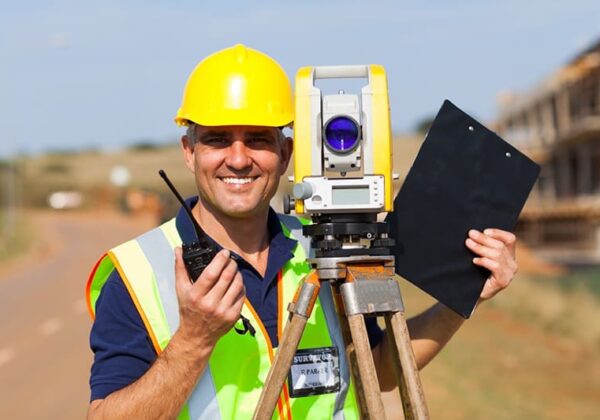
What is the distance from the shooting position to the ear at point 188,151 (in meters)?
2.87

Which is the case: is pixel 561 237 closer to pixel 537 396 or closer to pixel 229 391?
pixel 537 396

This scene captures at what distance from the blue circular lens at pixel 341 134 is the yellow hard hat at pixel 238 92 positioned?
23 centimetres

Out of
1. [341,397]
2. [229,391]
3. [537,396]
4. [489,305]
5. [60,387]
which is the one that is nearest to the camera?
[229,391]

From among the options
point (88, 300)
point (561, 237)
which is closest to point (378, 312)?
point (88, 300)

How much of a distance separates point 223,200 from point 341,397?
0.63m

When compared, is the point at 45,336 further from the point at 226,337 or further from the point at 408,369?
the point at 408,369

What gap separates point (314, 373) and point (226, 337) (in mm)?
266

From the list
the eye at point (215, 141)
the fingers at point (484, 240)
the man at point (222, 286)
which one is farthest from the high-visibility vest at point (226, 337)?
the fingers at point (484, 240)

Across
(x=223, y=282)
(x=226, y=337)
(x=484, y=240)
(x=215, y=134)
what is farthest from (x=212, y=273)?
(x=484, y=240)

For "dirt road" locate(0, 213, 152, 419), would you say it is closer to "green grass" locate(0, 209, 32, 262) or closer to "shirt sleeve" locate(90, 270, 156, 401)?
"green grass" locate(0, 209, 32, 262)

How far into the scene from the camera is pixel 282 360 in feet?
8.30

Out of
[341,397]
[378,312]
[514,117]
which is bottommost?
[341,397]

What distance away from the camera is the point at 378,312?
2592 mm

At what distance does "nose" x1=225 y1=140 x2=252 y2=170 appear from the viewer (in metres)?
2.68
